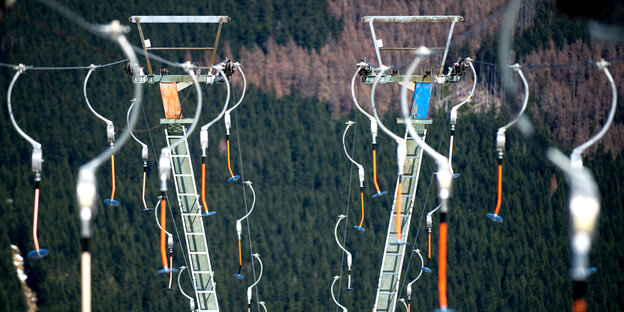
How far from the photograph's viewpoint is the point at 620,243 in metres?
25.7

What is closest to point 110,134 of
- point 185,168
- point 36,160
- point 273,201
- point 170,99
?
point 170,99

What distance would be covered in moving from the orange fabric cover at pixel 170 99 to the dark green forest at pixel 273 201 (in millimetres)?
11827

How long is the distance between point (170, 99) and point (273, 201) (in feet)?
43.8

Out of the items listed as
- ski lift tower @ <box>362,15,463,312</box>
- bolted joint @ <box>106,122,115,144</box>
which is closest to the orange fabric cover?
bolted joint @ <box>106,122,115,144</box>

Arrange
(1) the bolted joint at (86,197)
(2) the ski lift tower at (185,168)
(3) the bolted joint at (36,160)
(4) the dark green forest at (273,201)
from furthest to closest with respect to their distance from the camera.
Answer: (4) the dark green forest at (273,201)
(2) the ski lift tower at (185,168)
(3) the bolted joint at (36,160)
(1) the bolted joint at (86,197)

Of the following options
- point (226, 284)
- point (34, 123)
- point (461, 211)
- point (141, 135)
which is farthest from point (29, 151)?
point (461, 211)

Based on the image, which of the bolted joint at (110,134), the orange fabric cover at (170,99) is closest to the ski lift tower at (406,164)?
the orange fabric cover at (170,99)

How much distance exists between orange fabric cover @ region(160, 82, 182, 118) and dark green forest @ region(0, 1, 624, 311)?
11.8m

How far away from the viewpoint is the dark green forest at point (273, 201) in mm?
25266

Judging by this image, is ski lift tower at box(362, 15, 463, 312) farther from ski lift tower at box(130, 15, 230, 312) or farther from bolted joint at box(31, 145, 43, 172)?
bolted joint at box(31, 145, 43, 172)

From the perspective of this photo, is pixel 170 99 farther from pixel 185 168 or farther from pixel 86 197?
pixel 86 197

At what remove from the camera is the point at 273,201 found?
88.6 ft

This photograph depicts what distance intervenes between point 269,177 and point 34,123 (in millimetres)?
6361

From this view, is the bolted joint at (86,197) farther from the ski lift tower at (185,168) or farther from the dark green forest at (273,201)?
the dark green forest at (273,201)
